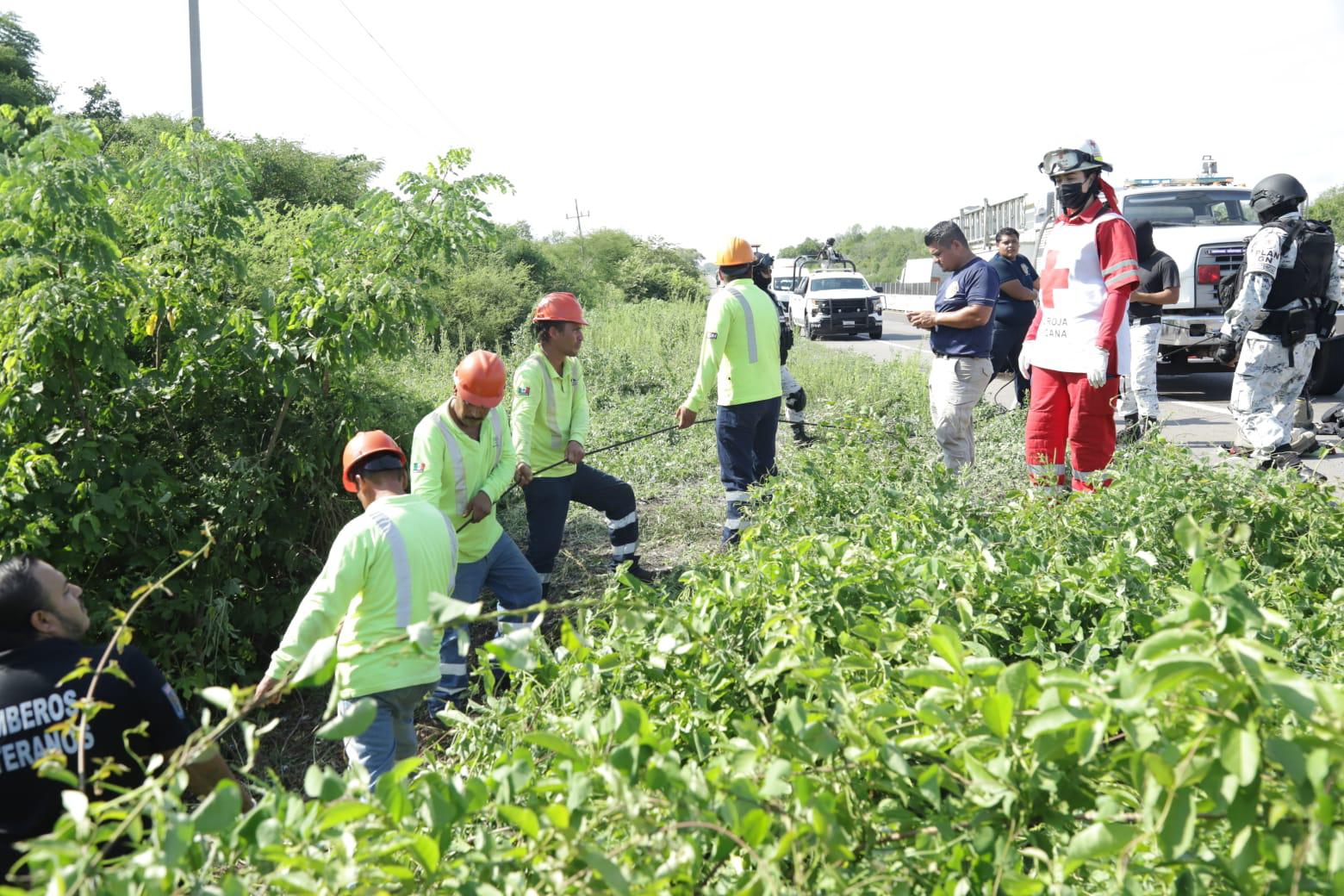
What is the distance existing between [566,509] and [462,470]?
1.26 meters

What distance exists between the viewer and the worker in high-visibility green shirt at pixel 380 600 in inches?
130

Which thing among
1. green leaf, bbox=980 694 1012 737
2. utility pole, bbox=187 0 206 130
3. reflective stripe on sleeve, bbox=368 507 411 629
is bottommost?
reflective stripe on sleeve, bbox=368 507 411 629

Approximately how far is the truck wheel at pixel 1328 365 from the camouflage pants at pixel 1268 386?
4334mm

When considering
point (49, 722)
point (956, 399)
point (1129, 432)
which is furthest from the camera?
point (1129, 432)

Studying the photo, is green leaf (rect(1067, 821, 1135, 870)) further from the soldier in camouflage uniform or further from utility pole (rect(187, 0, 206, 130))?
utility pole (rect(187, 0, 206, 130))

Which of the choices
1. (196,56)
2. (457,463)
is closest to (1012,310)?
(457,463)

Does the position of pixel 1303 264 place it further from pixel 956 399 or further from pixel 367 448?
pixel 367 448

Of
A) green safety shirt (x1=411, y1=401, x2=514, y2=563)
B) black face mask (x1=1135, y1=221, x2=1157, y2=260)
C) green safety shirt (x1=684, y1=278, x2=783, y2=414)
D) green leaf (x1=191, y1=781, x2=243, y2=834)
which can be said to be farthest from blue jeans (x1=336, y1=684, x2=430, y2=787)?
black face mask (x1=1135, y1=221, x2=1157, y2=260)

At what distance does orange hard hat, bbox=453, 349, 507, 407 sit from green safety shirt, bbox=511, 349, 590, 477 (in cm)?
95

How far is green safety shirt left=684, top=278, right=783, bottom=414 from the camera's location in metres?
6.14

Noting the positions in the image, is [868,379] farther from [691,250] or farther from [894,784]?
[691,250]

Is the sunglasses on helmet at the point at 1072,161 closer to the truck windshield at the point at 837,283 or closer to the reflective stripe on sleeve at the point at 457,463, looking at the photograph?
the reflective stripe on sleeve at the point at 457,463

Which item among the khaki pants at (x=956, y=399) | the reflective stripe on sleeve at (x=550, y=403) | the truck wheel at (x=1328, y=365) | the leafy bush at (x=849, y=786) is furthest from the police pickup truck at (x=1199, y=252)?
the leafy bush at (x=849, y=786)

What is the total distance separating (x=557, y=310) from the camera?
554 centimetres
